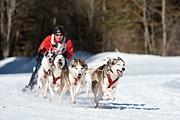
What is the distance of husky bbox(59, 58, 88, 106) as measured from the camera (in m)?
6.96

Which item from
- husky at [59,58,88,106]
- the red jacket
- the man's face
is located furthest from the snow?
the man's face

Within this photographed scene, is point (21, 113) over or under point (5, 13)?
under

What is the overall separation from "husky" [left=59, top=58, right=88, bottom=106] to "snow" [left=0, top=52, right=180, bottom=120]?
36 cm

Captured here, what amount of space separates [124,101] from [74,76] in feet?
6.44

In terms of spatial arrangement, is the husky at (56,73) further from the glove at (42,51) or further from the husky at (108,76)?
the glove at (42,51)

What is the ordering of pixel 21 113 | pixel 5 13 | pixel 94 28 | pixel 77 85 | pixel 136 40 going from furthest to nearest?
pixel 5 13 < pixel 94 28 < pixel 136 40 < pixel 77 85 < pixel 21 113

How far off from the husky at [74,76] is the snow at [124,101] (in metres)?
0.36

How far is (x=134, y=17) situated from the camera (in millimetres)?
28578

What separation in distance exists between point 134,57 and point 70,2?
527 inches

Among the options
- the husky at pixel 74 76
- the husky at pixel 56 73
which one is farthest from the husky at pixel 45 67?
the husky at pixel 74 76

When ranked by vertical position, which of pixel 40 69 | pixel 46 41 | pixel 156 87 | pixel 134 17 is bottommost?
pixel 156 87

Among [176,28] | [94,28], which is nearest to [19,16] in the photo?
[94,28]

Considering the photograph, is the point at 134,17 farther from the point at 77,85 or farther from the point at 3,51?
the point at 77,85

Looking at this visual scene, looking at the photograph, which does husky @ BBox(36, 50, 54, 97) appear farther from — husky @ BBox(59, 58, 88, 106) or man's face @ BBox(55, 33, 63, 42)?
husky @ BBox(59, 58, 88, 106)
